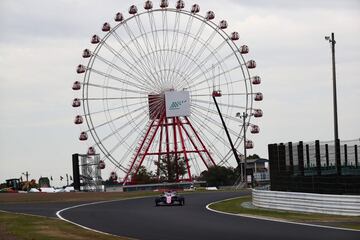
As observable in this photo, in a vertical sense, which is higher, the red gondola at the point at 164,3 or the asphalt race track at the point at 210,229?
the red gondola at the point at 164,3

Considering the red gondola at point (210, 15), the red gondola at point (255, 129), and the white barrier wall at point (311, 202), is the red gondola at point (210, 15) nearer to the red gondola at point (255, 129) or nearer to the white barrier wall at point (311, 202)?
the red gondola at point (255, 129)

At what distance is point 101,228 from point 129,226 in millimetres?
1020

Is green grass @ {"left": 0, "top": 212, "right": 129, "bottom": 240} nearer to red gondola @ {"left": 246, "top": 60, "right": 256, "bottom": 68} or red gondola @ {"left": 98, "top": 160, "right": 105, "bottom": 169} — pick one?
red gondola @ {"left": 98, "top": 160, "right": 105, "bottom": 169}

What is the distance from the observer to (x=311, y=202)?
33.8 m

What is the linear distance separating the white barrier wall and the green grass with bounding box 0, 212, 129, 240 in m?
9.64

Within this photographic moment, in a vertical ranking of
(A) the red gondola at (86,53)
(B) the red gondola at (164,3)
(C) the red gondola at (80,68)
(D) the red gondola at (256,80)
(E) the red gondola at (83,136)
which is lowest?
(E) the red gondola at (83,136)

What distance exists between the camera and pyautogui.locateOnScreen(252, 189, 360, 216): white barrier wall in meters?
30.6

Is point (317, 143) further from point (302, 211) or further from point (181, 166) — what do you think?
point (181, 166)

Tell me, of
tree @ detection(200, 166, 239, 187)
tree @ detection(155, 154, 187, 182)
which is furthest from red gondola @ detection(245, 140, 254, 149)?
tree @ detection(155, 154, 187, 182)

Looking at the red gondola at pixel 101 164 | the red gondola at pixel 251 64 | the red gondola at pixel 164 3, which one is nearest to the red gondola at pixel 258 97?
the red gondola at pixel 251 64

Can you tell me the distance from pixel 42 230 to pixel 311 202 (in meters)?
11.9

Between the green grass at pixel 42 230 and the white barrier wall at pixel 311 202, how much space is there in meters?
9.64

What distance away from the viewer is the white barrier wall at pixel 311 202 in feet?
100

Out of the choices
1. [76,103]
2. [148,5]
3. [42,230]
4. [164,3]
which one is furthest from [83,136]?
[42,230]
